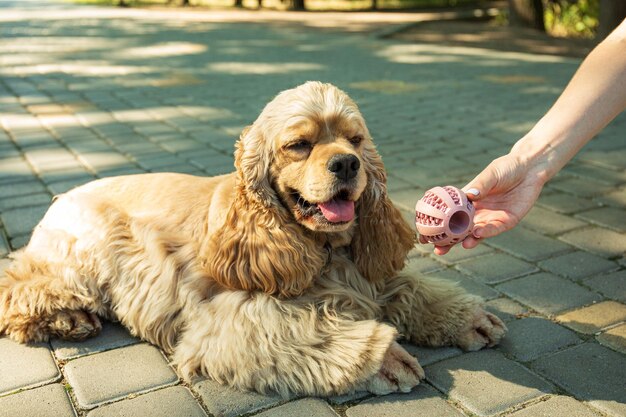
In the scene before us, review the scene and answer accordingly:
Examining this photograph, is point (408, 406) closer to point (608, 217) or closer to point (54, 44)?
point (608, 217)

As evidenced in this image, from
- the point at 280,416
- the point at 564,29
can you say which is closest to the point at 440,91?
the point at 280,416

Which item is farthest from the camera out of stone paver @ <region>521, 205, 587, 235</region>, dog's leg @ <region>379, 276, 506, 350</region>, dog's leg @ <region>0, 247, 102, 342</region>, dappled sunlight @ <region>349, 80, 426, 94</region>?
dappled sunlight @ <region>349, 80, 426, 94</region>

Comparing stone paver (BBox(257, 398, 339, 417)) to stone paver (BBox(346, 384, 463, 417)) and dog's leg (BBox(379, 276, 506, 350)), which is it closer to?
stone paver (BBox(346, 384, 463, 417))

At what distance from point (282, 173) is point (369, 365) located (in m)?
0.98

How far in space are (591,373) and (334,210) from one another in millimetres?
1435

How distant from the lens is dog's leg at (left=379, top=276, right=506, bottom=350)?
11.2 feet

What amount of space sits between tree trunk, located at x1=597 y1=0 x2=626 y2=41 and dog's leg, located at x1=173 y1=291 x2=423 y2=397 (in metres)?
13.5

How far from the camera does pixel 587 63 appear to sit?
361 centimetres

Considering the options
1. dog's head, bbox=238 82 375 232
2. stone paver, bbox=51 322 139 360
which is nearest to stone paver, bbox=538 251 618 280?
dog's head, bbox=238 82 375 232

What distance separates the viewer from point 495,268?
4.38 meters

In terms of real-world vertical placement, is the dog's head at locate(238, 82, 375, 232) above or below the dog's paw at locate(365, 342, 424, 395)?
above

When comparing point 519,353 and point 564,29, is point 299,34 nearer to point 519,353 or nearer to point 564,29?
point 564,29

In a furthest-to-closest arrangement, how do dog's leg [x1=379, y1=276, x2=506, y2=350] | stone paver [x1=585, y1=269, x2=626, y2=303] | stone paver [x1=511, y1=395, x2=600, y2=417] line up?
stone paver [x1=585, y1=269, x2=626, y2=303] → dog's leg [x1=379, y1=276, x2=506, y2=350] → stone paver [x1=511, y1=395, x2=600, y2=417]

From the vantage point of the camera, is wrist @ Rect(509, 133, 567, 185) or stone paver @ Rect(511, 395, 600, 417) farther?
wrist @ Rect(509, 133, 567, 185)
